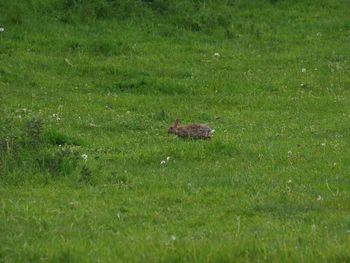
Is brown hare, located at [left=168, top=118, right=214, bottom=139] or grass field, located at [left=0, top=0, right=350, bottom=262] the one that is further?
brown hare, located at [left=168, top=118, right=214, bottom=139]

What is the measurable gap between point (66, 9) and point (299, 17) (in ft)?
19.0

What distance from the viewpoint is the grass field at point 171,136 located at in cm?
756

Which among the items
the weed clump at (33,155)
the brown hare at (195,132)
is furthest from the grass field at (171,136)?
the brown hare at (195,132)

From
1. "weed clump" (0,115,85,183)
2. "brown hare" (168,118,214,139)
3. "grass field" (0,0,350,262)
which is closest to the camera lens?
"grass field" (0,0,350,262)

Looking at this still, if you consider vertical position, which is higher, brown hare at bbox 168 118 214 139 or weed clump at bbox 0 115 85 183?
weed clump at bbox 0 115 85 183

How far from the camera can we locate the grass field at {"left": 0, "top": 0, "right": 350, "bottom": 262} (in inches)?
298

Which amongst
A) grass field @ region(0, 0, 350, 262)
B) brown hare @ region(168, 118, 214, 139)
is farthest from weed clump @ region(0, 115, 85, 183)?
brown hare @ region(168, 118, 214, 139)

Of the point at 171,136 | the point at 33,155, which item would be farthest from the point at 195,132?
the point at 33,155

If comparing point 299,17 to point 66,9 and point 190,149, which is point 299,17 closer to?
point 66,9

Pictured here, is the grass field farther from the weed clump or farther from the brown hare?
the brown hare

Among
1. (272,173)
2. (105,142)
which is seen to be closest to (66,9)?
(105,142)

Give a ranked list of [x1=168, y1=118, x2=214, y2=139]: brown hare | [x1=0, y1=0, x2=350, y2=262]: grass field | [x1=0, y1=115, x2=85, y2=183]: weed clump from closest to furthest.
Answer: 1. [x1=0, y1=0, x2=350, y2=262]: grass field
2. [x1=0, y1=115, x2=85, y2=183]: weed clump
3. [x1=168, y1=118, x2=214, y2=139]: brown hare

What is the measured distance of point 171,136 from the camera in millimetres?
12547

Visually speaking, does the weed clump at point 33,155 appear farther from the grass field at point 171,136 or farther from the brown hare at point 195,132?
the brown hare at point 195,132
